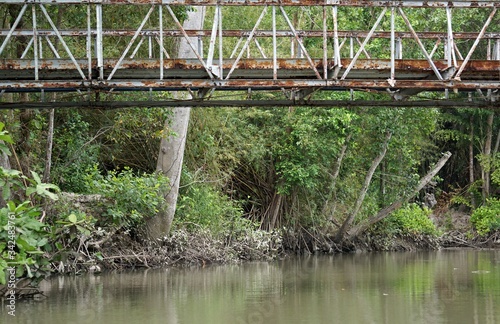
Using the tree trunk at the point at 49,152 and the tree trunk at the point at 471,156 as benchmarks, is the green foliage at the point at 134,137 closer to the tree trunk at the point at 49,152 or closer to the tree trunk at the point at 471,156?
the tree trunk at the point at 49,152

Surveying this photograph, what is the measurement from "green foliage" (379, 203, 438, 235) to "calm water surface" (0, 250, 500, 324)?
8363mm

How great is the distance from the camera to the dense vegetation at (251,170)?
22312mm

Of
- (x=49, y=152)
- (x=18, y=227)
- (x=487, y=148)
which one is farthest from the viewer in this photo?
(x=487, y=148)

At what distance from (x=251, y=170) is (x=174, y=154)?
22.3ft

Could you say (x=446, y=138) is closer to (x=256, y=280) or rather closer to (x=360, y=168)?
(x=360, y=168)

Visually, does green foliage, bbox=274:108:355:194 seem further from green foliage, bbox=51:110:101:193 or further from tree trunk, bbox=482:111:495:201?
tree trunk, bbox=482:111:495:201

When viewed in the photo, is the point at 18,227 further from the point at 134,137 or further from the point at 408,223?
the point at 408,223

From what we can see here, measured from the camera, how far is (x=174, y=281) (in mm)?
20453

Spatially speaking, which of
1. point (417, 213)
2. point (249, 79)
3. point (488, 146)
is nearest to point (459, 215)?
point (488, 146)

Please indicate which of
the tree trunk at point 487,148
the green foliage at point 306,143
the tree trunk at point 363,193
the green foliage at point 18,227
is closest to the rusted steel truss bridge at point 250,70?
the green foliage at point 18,227

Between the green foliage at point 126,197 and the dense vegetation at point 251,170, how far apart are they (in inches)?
1.5

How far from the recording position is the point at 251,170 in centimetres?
3172

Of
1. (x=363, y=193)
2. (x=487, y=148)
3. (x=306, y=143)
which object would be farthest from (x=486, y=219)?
(x=306, y=143)
